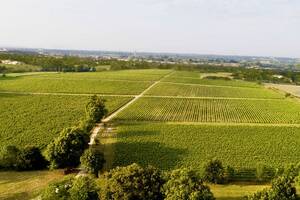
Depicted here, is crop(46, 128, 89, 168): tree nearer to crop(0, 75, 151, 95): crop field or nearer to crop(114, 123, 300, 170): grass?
crop(114, 123, 300, 170): grass

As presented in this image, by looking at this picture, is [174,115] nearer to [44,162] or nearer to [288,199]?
[44,162]

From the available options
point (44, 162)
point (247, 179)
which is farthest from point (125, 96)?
point (247, 179)

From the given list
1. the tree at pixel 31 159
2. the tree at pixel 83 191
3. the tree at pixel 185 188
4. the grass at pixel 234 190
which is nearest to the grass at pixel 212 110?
the tree at pixel 31 159

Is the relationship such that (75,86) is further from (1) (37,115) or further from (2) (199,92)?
(1) (37,115)

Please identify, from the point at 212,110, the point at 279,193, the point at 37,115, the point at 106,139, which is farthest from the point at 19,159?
the point at 212,110

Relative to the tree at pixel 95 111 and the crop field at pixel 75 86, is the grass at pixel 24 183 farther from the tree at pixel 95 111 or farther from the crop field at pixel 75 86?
the crop field at pixel 75 86

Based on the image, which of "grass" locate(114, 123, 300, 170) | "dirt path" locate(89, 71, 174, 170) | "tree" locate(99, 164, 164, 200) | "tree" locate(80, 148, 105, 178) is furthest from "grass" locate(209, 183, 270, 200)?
"dirt path" locate(89, 71, 174, 170)
